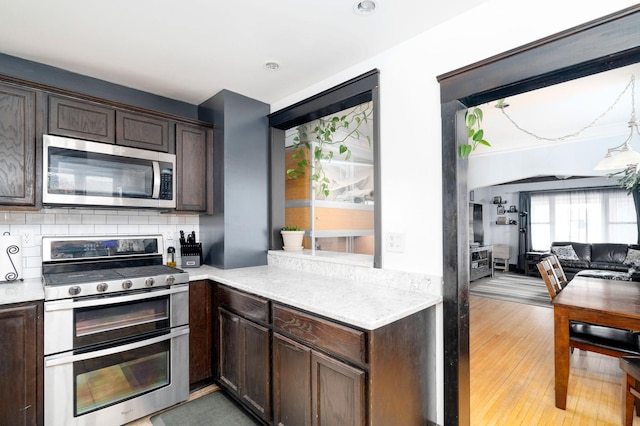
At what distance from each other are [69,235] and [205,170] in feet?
3.73

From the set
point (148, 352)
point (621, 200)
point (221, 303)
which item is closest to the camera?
point (148, 352)

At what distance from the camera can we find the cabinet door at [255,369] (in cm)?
188

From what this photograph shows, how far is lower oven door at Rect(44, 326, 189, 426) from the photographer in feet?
5.86

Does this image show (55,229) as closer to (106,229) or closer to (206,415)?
(106,229)

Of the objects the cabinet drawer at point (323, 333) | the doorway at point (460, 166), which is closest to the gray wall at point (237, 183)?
the cabinet drawer at point (323, 333)

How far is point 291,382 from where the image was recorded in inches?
67.7

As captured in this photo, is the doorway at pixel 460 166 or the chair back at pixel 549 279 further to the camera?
the chair back at pixel 549 279

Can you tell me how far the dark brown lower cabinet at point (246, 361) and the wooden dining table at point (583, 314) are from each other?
2.05m

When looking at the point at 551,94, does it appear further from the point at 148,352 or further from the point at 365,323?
the point at 148,352

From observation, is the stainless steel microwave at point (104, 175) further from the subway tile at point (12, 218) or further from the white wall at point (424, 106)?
the white wall at point (424, 106)

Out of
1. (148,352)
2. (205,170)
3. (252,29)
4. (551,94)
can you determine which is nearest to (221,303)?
(148,352)

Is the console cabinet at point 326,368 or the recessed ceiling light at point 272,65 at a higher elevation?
the recessed ceiling light at point 272,65

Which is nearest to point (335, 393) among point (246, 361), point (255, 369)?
point (255, 369)

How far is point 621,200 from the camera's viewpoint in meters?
6.84
